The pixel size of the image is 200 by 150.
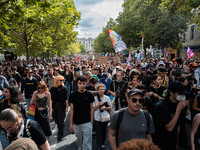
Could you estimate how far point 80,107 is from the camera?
3.67 meters

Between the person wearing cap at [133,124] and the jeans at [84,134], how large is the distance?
Answer: 1.30 metres

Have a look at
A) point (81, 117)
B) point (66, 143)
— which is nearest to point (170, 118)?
point (81, 117)

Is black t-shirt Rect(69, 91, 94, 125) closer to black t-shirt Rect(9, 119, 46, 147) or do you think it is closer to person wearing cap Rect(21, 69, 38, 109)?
black t-shirt Rect(9, 119, 46, 147)

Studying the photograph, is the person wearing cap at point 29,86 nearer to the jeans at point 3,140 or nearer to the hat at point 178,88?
the jeans at point 3,140

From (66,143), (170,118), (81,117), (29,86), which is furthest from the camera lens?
(29,86)

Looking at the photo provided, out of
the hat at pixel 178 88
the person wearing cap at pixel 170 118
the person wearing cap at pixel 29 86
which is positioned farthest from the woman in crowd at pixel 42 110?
the hat at pixel 178 88

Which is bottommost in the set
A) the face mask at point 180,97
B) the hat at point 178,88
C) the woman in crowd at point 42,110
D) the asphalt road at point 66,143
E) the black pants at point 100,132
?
the asphalt road at point 66,143

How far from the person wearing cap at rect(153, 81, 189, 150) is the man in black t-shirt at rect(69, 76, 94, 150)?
1.53 metres

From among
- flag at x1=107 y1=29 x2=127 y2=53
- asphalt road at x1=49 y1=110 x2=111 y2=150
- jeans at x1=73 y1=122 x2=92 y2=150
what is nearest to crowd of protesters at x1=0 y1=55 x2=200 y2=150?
jeans at x1=73 y1=122 x2=92 y2=150

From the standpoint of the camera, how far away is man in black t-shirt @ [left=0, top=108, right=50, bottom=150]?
2.11 metres

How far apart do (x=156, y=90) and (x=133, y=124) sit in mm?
2001

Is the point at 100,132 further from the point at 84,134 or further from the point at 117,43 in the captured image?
the point at 117,43

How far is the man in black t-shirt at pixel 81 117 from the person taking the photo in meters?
3.65

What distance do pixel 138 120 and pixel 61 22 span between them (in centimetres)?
1411
